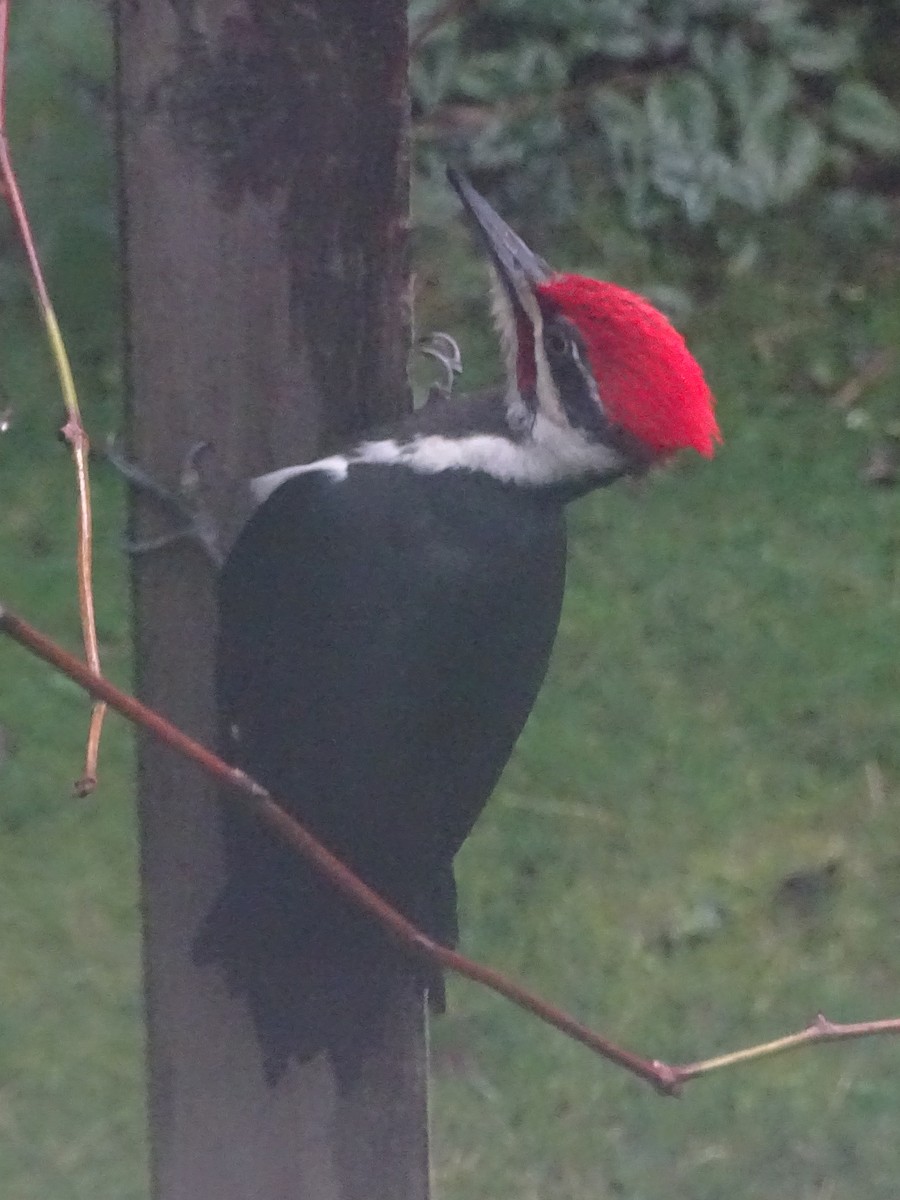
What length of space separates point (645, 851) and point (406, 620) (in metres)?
1.50

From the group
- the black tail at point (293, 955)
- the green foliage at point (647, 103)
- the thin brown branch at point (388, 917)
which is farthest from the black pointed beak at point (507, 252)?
the green foliage at point (647, 103)

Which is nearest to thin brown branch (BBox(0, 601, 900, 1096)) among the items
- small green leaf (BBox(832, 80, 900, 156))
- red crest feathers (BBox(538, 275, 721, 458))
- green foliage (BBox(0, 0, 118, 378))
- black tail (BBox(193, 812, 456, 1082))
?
Answer: black tail (BBox(193, 812, 456, 1082))

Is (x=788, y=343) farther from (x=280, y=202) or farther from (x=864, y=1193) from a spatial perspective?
(x=280, y=202)

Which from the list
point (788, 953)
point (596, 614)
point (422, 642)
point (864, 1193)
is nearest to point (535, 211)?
point (596, 614)

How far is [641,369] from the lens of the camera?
5.16ft

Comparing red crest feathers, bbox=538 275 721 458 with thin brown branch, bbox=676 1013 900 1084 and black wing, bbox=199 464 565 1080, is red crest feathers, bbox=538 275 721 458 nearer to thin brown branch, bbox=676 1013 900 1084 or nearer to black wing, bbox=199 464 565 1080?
black wing, bbox=199 464 565 1080

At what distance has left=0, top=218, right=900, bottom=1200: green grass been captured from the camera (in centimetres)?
262

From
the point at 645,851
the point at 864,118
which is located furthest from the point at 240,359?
the point at 864,118

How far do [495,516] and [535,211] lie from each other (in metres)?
2.62

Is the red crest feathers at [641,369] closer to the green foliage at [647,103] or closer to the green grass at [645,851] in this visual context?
the green grass at [645,851]

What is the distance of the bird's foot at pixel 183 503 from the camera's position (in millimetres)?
1570

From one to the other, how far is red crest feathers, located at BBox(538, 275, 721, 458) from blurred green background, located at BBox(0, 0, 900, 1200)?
52.9 inches

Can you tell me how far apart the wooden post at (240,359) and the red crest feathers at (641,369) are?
6.6 inches

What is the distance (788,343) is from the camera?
4.26 meters
